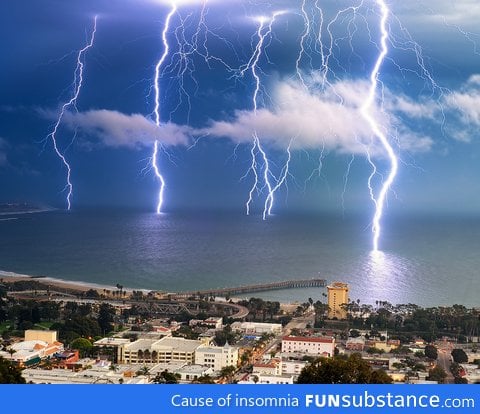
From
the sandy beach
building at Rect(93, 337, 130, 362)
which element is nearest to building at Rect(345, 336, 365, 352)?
building at Rect(93, 337, 130, 362)

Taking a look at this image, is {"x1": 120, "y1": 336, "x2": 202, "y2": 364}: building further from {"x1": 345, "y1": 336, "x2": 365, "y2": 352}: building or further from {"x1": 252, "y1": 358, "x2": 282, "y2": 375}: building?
{"x1": 345, "y1": 336, "x2": 365, "y2": 352}: building

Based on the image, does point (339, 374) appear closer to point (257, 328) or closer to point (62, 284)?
point (257, 328)

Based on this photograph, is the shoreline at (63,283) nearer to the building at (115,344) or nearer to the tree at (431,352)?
the building at (115,344)

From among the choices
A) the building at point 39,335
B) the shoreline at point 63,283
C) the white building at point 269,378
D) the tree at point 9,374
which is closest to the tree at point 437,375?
the white building at point 269,378

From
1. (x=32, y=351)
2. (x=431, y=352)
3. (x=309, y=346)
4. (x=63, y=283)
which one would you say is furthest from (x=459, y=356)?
(x=63, y=283)
